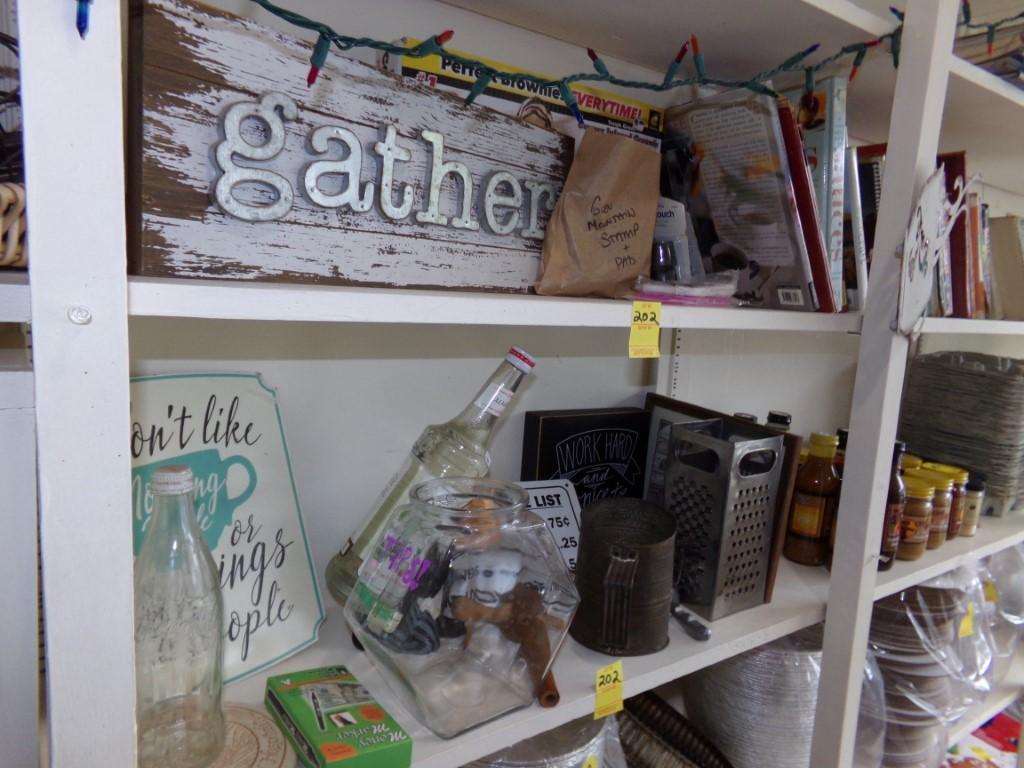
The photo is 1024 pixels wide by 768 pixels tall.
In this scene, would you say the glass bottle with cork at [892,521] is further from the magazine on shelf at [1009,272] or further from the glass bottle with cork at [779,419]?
the magazine on shelf at [1009,272]

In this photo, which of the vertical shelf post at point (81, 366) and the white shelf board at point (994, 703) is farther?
the white shelf board at point (994, 703)

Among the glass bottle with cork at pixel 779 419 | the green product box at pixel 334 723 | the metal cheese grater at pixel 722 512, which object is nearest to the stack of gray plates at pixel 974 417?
the glass bottle with cork at pixel 779 419

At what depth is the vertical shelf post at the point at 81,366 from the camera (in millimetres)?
380

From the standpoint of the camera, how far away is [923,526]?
1.09 m

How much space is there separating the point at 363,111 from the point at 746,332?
96cm

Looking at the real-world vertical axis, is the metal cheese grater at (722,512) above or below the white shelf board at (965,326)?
below

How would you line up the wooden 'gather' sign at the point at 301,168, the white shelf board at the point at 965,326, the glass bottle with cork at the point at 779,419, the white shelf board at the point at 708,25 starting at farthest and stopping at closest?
the glass bottle with cork at the point at 779,419 < the white shelf board at the point at 965,326 < the white shelf board at the point at 708,25 < the wooden 'gather' sign at the point at 301,168

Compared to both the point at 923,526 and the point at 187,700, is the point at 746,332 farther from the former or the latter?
the point at 187,700

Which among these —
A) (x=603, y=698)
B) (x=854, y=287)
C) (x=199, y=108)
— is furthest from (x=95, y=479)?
(x=854, y=287)

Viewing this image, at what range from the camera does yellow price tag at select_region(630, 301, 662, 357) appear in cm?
70

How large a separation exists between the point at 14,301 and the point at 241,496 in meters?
0.37

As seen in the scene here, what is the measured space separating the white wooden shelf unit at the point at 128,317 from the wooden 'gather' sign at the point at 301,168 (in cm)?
7

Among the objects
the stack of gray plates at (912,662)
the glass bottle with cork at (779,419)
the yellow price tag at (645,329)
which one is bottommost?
the stack of gray plates at (912,662)

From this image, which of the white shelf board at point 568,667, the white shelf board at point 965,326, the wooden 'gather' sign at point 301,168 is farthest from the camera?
the white shelf board at point 965,326
